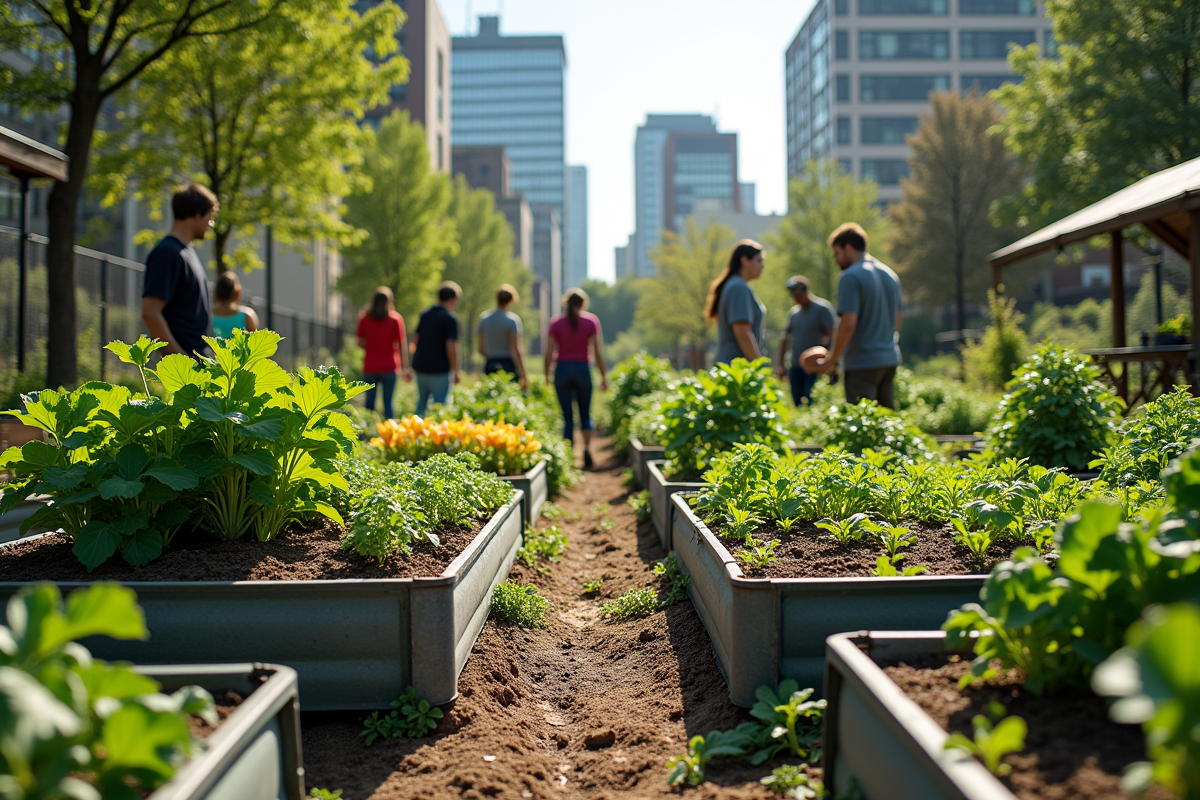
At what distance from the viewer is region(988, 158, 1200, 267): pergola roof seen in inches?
330

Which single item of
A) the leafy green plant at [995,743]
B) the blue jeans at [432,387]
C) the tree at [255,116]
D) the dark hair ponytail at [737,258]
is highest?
the tree at [255,116]

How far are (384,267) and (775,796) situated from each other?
27.6m

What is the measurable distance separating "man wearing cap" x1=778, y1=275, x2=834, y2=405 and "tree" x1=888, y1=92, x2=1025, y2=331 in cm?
2969

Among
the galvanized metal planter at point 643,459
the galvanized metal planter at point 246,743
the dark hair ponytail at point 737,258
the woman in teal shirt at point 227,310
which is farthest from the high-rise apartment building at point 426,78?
the galvanized metal planter at point 246,743

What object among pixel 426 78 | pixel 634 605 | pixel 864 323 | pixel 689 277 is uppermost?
pixel 426 78

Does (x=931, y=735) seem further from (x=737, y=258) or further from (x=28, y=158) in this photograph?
(x=28, y=158)

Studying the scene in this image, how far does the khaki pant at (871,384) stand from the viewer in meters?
6.52

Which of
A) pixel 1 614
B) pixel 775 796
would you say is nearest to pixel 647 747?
pixel 775 796

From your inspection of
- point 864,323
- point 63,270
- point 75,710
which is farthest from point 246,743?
point 63,270

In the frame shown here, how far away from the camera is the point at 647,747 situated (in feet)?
9.48

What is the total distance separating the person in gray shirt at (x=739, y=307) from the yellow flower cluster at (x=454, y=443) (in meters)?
1.98

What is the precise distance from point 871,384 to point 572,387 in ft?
13.9

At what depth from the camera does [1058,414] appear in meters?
5.07

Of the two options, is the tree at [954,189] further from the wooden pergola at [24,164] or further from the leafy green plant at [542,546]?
the wooden pergola at [24,164]
